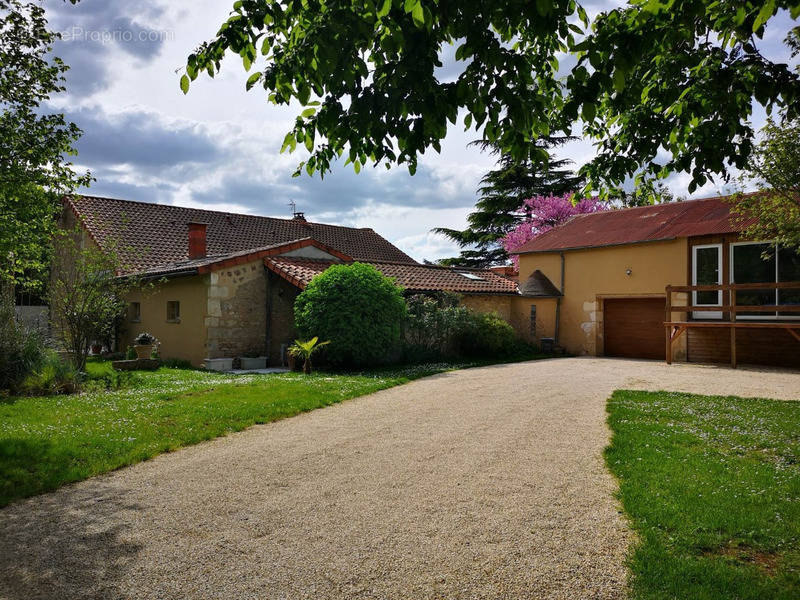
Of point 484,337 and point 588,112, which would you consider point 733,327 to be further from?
point 588,112

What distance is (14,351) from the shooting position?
401 inches

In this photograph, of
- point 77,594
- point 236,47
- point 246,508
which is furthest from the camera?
point 246,508

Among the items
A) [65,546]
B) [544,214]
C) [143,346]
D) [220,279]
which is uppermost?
[544,214]

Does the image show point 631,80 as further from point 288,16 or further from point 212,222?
point 212,222

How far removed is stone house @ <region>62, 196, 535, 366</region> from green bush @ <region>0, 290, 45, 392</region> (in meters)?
2.60

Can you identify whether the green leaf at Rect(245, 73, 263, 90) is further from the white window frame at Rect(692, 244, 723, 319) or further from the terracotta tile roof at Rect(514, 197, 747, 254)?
the white window frame at Rect(692, 244, 723, 319)

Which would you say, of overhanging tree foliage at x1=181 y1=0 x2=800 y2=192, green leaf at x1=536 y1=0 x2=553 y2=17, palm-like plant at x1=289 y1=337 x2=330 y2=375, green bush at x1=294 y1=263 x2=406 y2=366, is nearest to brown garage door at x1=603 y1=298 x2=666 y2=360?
green bush at x1=294 y1=263 x2=406 y2=366

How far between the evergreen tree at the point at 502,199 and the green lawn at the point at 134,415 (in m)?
20.9

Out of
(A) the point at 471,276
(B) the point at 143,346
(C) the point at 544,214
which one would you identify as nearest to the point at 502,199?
(C) the point at 544,214

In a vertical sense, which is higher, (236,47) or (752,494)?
(236,47)

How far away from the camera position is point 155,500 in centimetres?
472

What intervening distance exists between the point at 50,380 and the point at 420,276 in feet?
36.7

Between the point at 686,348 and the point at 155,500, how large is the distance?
15.7 m

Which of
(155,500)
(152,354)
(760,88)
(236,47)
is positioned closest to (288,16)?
(236,47)
